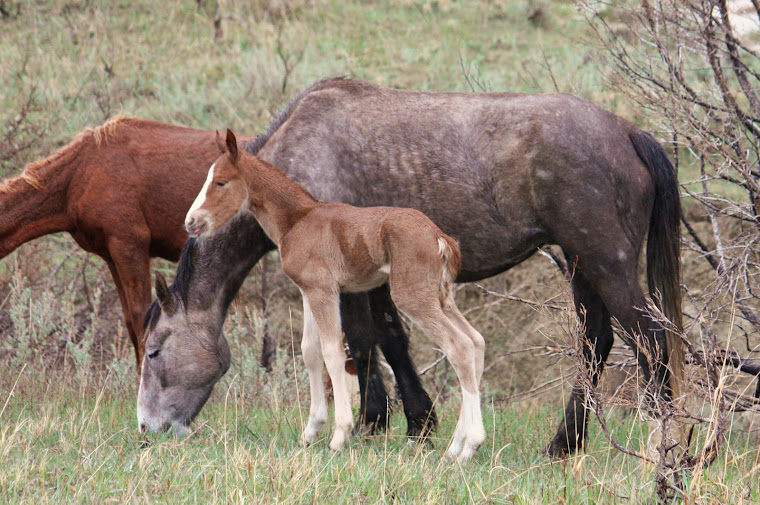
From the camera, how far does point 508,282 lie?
10.5 metres

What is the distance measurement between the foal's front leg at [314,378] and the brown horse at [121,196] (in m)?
2.08

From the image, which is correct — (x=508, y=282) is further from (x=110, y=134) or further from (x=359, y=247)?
(x=359, y=247)

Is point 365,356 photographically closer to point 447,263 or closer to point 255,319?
point 447,263

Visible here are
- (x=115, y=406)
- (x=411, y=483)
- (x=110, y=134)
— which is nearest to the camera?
(x=411, y=483)

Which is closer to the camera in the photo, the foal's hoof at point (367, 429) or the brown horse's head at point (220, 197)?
the brown horse's head at point (220, 197)

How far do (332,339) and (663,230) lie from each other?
7.09 ft

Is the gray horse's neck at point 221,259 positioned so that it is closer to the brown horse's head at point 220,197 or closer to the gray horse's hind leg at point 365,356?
the brown horse's head at point 220,197

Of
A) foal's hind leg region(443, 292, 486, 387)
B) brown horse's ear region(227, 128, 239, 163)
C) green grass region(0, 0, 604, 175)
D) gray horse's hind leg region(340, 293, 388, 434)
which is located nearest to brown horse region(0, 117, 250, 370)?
gray horse's hind leg region(340, 293, 388, 434)

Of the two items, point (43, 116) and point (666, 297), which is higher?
point (666, 297)

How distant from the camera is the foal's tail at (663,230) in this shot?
5.38 m

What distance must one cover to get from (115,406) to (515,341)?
17.1 ft

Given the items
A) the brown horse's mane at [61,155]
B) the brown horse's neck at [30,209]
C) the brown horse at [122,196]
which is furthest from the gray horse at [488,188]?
the brown horse's mane at [61,155]

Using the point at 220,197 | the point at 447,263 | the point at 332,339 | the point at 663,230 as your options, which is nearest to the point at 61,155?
the point at 220,197

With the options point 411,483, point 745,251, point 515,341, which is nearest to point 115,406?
point 411,483
